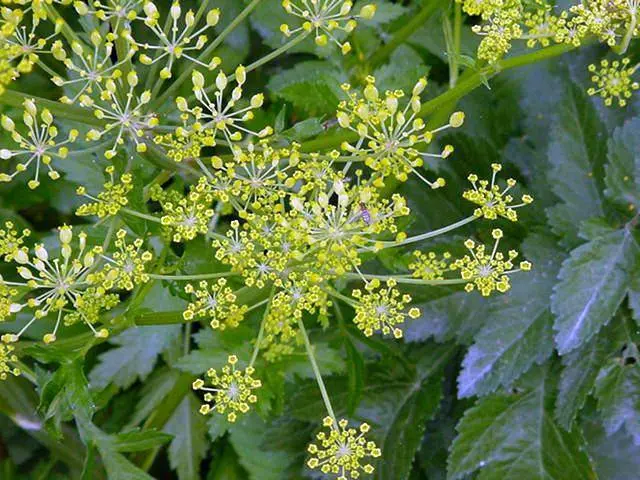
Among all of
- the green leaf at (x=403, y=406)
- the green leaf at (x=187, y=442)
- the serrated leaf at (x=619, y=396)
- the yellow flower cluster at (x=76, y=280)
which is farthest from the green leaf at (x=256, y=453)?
the yellow flower cluster at (x=76, y=280)

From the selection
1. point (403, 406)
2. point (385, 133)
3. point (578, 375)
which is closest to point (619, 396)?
point (578, 375)

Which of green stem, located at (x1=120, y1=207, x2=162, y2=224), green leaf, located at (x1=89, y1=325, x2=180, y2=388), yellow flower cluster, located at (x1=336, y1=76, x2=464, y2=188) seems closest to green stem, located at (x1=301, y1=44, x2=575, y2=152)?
yellow flower cluster, located at (x1=336, y1=76, x2=464, y2=188)

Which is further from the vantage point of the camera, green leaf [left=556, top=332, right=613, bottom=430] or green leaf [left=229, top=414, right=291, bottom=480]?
green leaf [left=229, top=414, right=291, bottom=480]

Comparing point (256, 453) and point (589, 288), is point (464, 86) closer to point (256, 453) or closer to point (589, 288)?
point (589, 288)

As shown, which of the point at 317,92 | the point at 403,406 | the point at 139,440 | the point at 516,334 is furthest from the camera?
the point at 403,406

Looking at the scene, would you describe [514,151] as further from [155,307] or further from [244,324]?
[155,307]

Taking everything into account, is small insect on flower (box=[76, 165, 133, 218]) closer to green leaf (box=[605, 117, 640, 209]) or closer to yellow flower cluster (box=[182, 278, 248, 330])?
yellow flower cluster (box=[182, 278, 248, 330])

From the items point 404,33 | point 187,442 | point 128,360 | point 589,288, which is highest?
point 404,33
